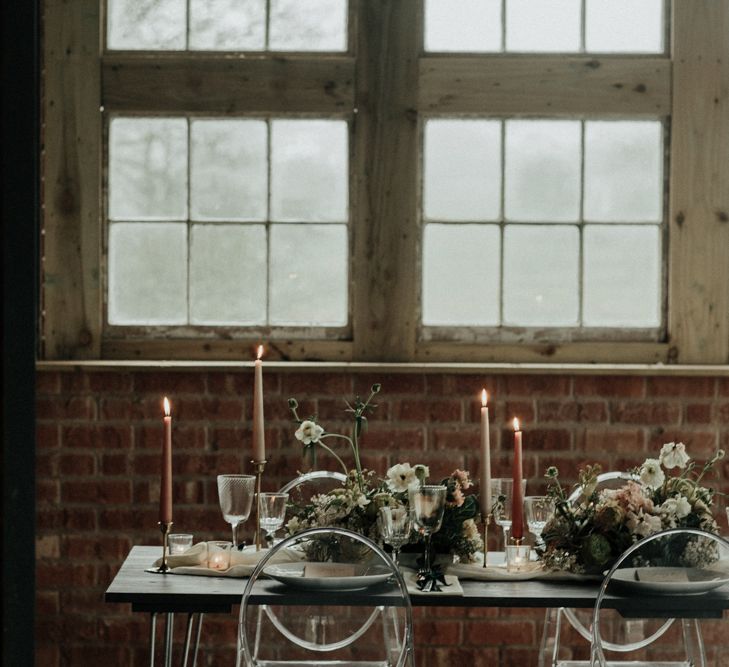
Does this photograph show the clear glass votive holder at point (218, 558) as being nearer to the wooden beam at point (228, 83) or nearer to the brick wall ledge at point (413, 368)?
the brick wall ledge at point (413, 368)

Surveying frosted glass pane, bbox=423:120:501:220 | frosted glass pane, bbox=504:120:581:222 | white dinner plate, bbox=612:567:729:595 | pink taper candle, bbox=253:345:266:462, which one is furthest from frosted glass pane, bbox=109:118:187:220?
white dinner plate, bbox=612:567:729:595

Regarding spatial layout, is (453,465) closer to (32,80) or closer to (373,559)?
(373,559)

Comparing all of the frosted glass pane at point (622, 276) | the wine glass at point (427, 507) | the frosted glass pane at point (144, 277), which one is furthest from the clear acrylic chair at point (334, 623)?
the frosted glass pane at point (622, 276)

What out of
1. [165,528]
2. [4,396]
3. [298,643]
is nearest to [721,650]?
[298,643]

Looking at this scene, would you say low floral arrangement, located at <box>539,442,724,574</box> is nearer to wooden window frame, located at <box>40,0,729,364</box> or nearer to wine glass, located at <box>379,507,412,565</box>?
wine glass, located at <box>379,507,412,565</box>

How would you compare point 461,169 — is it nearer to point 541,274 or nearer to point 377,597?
point 541,274

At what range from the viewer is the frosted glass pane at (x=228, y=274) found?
11.5 ft

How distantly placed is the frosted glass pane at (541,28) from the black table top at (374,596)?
6.34 feet

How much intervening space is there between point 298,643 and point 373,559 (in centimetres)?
20

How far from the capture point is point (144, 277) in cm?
349

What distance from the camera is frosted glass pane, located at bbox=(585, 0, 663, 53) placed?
11.4ft

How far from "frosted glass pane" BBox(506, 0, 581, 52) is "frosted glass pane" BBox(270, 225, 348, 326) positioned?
34.2 inches

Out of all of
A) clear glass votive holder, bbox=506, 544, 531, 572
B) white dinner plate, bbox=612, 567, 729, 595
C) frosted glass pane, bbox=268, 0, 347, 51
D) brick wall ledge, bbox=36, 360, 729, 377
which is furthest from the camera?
frosted glass pane, bbox=268, 0, 347, 51

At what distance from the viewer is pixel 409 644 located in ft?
6.10
